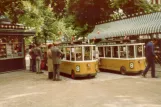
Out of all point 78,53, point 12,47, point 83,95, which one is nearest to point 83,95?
point 83,95

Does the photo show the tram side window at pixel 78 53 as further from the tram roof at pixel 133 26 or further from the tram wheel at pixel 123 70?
the tram roof at pixel 133 26

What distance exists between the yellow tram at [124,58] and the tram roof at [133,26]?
157 inches

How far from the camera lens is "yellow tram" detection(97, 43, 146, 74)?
16.0 metres

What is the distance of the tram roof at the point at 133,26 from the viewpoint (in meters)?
20.1

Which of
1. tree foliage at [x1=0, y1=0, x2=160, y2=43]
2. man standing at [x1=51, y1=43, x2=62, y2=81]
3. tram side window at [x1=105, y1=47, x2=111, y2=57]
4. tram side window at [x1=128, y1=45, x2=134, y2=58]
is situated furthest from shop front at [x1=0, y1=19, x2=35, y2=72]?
tram side window at [x1=128, y1=45, x2=134, y2=58]

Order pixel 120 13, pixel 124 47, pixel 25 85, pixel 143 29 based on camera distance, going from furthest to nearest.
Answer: pixel 120 13 < pixel 143 29 < pixel 124 47 < pixel 25 85

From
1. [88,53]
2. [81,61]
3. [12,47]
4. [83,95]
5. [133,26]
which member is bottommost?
[83,95]

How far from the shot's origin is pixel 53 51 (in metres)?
15.1

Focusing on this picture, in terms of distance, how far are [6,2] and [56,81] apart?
23.5 ft

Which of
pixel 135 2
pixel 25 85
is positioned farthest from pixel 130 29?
pixel 25 85

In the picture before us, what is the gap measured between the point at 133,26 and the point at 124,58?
606cm

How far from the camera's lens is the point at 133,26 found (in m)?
21.9

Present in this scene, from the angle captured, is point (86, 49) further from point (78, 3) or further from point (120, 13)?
point (120, 13)

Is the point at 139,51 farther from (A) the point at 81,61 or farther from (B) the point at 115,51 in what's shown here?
(A) the point at 81,61
